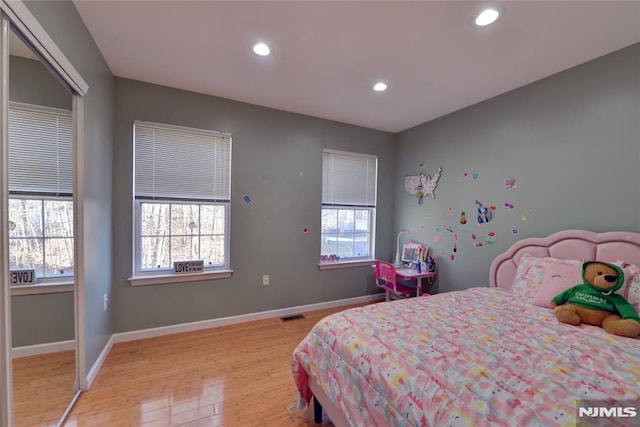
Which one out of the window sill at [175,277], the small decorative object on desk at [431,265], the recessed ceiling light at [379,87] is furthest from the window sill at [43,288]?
the small decorative object on desk at [431,265]

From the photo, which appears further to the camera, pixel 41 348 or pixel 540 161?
pixel 540 161

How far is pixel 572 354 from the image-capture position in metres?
1.27

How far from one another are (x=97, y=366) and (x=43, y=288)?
1087mm

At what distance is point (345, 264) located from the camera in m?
3.68

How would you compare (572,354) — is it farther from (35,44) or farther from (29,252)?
(35,44)

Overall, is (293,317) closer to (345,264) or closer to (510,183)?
(345,264)

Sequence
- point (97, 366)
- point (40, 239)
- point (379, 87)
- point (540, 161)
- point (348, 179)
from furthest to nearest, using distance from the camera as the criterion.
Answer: point (348, 179) < point (379, 87) < point (540, 161) < point (97, 366) < point (40, 239)

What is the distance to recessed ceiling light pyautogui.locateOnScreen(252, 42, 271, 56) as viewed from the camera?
6.41ft

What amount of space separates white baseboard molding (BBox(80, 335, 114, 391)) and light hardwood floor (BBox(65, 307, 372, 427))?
0.04m

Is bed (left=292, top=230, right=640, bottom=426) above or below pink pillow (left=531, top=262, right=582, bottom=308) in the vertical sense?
below

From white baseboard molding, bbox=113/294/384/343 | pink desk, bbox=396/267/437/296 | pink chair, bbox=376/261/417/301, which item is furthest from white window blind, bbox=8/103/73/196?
pink desk, bbox=396/267/437/296

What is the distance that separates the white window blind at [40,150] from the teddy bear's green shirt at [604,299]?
3.23 m

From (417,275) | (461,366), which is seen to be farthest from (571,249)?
(461,366)

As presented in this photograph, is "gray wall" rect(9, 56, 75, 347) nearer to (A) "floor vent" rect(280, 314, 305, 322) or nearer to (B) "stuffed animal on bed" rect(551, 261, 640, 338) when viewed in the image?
(A) "floor vent" rect(280, 314, 305, 322)
